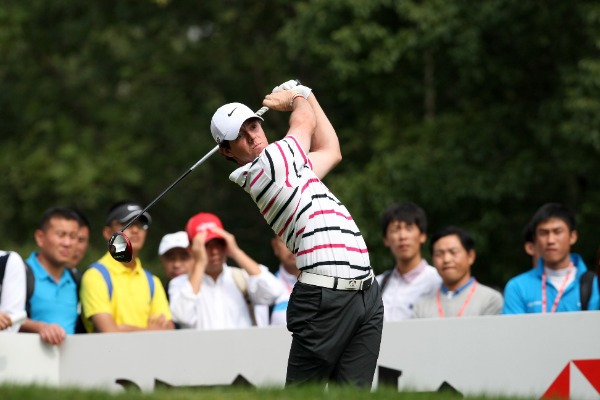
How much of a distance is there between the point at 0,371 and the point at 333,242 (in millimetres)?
3169

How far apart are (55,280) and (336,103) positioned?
44.2ft

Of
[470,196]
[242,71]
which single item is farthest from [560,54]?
[242,71]

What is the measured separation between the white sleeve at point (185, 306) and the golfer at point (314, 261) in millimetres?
2739

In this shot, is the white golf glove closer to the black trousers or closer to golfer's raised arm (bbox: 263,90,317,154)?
golfer's raised arm (bbox: 263,90,317,154)

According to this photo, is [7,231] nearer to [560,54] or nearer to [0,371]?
[560,54]

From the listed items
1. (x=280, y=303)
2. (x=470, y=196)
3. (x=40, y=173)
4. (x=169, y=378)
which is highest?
(x=40, y=173)

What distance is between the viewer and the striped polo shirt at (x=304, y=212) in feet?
23.2

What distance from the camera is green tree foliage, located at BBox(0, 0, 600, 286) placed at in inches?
716

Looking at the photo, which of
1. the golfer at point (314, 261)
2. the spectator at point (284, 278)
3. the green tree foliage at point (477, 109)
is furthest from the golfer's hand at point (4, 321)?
the green tree foliage at point (477, 109)

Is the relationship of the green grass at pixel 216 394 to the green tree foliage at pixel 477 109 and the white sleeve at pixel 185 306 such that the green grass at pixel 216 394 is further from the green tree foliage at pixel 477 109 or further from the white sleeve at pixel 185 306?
the green tree foliage at pixel 477 109

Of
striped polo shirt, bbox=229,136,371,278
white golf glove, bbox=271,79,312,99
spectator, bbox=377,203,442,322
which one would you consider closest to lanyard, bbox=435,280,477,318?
spectator, bbox=377,203,442,322

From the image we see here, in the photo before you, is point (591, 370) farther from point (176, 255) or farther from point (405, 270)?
point (176, 255)

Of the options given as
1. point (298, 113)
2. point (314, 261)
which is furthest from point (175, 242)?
point (314, 261)

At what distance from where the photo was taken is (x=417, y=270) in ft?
33.2
